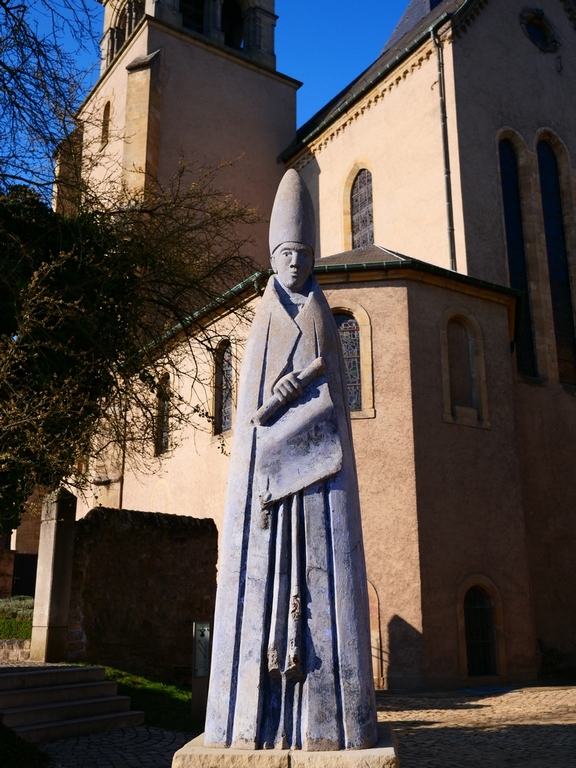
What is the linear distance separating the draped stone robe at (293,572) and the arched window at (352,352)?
10311 mm

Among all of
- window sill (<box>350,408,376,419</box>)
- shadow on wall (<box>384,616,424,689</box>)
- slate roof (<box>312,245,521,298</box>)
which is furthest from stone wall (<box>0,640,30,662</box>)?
slate roof (<box>312,245,521,298</box>)

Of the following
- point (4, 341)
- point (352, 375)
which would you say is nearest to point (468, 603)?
point (352, 375)

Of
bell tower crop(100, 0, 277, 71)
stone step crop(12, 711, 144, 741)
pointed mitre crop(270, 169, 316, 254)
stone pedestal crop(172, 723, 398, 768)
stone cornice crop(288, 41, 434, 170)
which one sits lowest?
stone step crop(12, 711, 144, 741)

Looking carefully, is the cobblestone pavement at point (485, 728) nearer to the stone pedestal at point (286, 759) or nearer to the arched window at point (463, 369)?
the stone pedestal at point (286, 759)

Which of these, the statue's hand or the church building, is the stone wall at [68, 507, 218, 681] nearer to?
the church building

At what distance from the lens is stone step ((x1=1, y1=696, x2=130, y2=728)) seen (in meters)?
7.93

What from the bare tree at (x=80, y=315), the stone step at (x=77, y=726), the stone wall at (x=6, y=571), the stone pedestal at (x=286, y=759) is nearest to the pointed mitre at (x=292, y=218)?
the stone pedestal at (x=286, y=759)

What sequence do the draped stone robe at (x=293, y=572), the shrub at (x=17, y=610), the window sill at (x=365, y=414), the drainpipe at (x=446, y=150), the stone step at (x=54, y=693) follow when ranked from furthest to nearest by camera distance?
the drainpipe at (x=446, y=150) < the window sill at (x=365, y=414) < the shrub at (x=17, y=610) < the stone step at (x=54, y=693) < the draped stone robe at (x=293, y=572)

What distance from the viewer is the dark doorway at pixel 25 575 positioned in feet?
65.3

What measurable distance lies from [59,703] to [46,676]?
1.30 ft

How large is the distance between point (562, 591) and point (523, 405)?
398cm

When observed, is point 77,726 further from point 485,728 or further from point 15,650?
point 485,728

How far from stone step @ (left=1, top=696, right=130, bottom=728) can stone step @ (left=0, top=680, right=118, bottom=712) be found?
114 mm

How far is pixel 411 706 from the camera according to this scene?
1069cm
